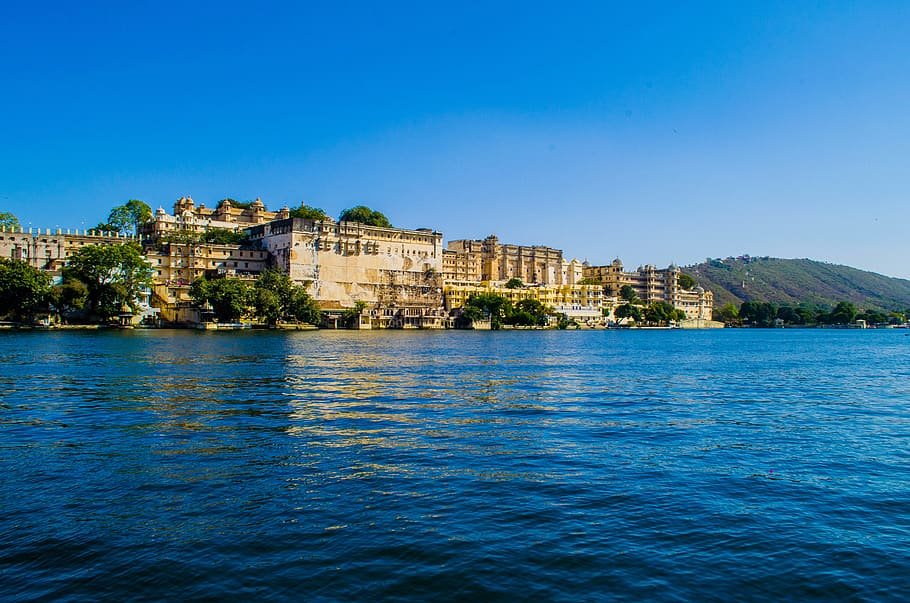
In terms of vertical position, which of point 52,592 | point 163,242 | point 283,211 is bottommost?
point 52,592

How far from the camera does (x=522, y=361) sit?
4106cm

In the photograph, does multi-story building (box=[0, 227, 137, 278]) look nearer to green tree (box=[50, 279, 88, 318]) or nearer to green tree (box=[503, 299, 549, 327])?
green tree (box=[50, 279, 88, 318])

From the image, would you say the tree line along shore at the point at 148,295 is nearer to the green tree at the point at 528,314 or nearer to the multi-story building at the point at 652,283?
the green tree at the point at 528,314

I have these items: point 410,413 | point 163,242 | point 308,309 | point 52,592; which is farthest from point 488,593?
point 163,242

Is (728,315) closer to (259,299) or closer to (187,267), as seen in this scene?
(259,299)

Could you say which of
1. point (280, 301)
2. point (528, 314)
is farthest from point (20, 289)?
point (528, 314)

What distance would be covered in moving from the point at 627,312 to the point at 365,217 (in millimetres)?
53023

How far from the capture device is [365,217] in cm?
12319

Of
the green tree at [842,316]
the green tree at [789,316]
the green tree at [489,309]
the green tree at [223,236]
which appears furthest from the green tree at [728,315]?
the green tree at [223,236]

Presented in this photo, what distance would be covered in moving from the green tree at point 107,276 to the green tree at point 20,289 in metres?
5.02

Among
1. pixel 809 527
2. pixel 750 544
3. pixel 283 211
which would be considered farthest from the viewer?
pixel 283 211

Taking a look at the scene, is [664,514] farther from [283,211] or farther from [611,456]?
[283,211]

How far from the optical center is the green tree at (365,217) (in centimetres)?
12331

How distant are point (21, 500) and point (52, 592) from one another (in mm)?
3620
